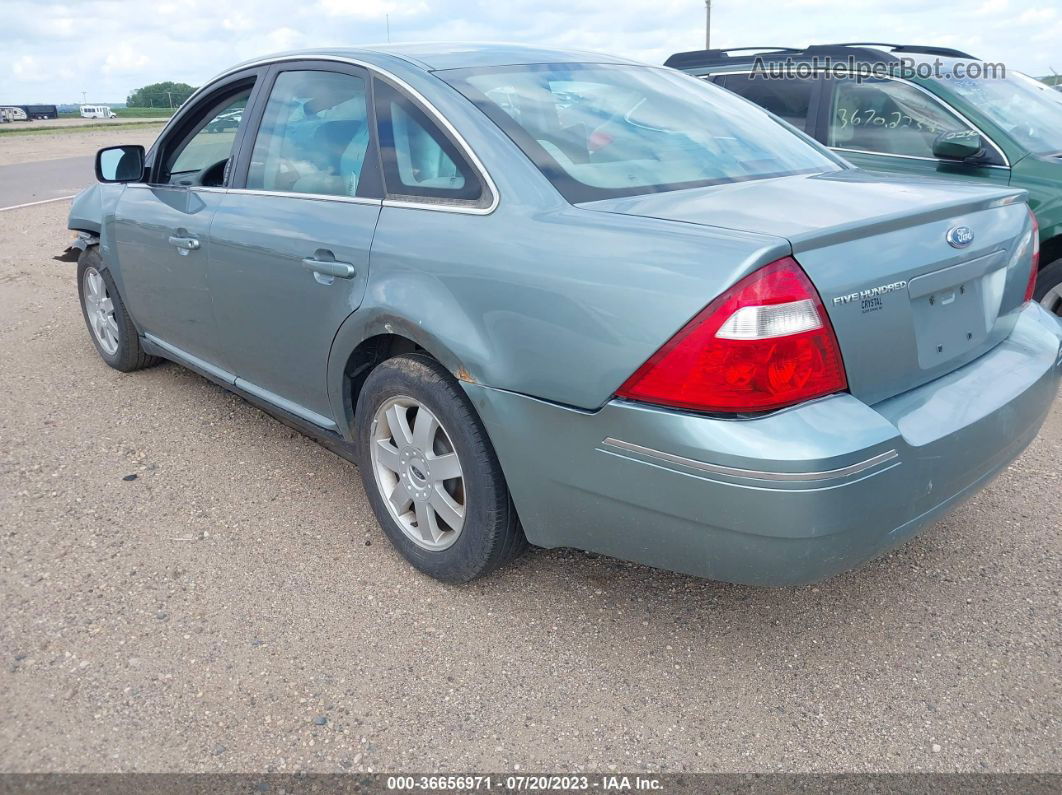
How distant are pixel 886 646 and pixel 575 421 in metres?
1.17

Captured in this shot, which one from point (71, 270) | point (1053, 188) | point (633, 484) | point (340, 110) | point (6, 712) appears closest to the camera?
point (633, 484)

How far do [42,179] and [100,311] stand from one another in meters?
13.5

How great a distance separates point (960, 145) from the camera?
4.84 meters

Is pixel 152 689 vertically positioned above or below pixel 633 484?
below

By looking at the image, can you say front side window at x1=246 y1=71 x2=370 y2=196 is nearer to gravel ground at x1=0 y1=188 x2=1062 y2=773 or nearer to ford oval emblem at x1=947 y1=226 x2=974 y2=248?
gravel ground at x1=0 y1=188 x2=1062 y2=773

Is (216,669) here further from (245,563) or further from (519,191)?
(519,191)

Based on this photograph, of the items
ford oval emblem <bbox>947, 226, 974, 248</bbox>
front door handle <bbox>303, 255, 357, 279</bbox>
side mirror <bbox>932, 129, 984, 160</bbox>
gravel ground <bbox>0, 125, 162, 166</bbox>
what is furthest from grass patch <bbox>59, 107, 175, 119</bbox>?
ford oval emblem <bbox>947, 226, 974, 248</bbox>

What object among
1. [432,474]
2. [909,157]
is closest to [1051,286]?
[909,157]

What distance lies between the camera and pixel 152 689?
95.7 inches

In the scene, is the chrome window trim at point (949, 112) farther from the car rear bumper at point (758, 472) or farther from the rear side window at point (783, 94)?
the car rear bumper at point (758, 472)

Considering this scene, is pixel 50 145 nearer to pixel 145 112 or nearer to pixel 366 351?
pixel 366 351

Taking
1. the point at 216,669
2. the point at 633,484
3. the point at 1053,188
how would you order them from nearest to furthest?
the point at 633,484 → the point at 216,669 → the point at 1053,188

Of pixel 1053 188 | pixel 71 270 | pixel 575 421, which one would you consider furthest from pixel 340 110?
pixel 71 270

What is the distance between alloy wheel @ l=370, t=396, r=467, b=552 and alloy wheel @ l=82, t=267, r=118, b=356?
265 cm
